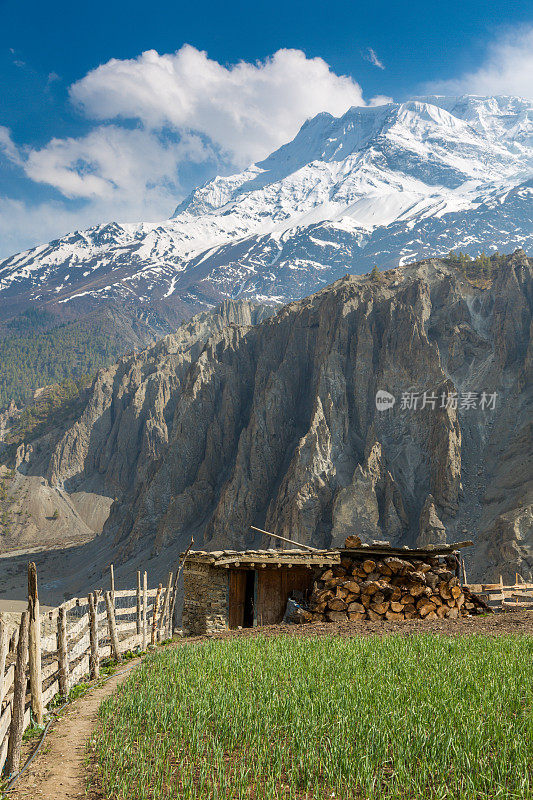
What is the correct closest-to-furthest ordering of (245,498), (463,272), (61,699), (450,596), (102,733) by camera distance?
(102,733) < (61,699) < (450,596) < (245,498) < (463,272)

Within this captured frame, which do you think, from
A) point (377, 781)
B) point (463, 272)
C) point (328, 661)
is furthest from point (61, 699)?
point (463, 272)

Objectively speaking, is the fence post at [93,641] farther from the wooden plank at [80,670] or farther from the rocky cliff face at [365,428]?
the rocky cliff face at [365,428]

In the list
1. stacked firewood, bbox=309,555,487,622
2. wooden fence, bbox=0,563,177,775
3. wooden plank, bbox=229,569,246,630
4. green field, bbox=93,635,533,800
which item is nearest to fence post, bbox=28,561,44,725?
wooden fence, bbox=0,563,177,775

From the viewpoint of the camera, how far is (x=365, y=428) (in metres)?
61.4

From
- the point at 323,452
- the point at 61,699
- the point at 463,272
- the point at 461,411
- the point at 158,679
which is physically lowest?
the point at 61,699

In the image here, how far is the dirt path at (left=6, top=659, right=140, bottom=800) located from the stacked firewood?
9739 millimetres

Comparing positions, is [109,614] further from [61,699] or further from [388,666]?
[388,666]

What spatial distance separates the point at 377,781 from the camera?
537 centimetres

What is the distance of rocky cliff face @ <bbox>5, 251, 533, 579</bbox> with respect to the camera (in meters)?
50.8

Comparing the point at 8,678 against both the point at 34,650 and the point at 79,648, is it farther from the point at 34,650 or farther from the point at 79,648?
the point at 79,648

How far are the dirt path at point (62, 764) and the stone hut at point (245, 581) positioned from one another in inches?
390

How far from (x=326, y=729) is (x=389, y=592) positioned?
37.8 feet

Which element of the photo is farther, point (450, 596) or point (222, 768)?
point (450, 596)

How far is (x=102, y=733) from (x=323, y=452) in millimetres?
51940
